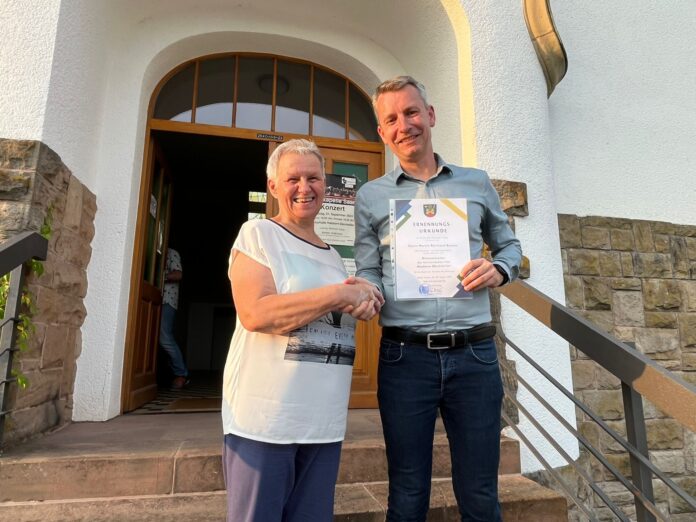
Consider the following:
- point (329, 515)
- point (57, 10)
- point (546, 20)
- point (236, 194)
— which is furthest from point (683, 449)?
point (236, 194)

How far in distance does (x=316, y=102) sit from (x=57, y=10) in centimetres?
203

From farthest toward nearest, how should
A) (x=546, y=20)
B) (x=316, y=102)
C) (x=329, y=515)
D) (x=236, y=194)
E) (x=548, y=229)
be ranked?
(x=236, y=194) → (x=316, y=102) → (x=546, y=20) → (x=548, y=229) → (x=329, y=515)

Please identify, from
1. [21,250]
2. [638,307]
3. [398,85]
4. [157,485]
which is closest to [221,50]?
[21,250]

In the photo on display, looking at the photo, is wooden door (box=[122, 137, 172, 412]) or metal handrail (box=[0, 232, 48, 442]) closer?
metal handrail (box=[0, 232, 48, 442])

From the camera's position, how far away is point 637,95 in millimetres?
4250

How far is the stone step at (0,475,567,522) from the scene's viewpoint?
1907mm

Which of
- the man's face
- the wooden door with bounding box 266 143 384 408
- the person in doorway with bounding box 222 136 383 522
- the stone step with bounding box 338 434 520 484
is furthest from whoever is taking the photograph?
the wooden door with bounding box 266 143 384 408

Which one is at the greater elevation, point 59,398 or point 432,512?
point 59,398

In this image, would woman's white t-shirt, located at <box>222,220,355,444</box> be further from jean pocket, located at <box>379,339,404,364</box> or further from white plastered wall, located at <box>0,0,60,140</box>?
white plastered wall, located at <box>0,0,60,140</box>

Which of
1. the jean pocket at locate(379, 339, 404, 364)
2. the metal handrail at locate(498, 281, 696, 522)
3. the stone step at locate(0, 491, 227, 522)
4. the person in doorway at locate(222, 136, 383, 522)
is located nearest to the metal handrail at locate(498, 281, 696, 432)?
the metal handrail at locate(498, 281, 696, 522)

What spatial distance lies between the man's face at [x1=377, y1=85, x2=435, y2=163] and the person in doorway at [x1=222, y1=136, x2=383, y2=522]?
480mm

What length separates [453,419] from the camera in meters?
1.39

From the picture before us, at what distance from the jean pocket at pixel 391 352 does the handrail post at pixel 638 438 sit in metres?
0.85

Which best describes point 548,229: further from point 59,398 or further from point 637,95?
point 59,398
